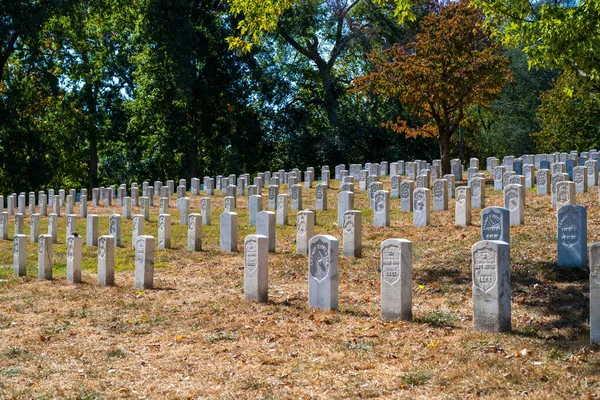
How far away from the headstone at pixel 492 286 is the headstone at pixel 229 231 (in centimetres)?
826

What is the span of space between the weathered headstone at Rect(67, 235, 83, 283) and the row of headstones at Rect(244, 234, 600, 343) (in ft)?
14.0

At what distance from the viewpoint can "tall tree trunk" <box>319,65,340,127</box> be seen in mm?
44344

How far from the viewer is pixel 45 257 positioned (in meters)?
15.4

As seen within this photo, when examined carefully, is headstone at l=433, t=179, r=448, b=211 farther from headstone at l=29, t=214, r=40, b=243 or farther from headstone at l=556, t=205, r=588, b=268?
headstone at l=29, t=214, r=40, b=243

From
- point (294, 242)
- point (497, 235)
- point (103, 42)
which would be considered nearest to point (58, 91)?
point (103, 42)

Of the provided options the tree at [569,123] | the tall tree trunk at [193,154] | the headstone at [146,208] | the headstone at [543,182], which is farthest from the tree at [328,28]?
the headstone at [543,182]

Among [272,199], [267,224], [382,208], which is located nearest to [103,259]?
[267,224]

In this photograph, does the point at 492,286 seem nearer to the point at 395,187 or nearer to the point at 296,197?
the point at 296,197

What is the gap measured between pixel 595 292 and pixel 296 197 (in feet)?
49.9

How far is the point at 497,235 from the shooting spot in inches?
518

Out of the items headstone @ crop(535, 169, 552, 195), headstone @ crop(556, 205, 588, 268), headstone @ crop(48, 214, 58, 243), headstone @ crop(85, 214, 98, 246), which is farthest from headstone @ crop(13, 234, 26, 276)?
headstone @ crop(535, 169, 552, 195)

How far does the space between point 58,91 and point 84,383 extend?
3395 centimetres

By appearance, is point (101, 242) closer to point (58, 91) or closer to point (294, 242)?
point (294, 242)

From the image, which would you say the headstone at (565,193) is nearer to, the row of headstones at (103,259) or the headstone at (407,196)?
the headstone at (407,196)
